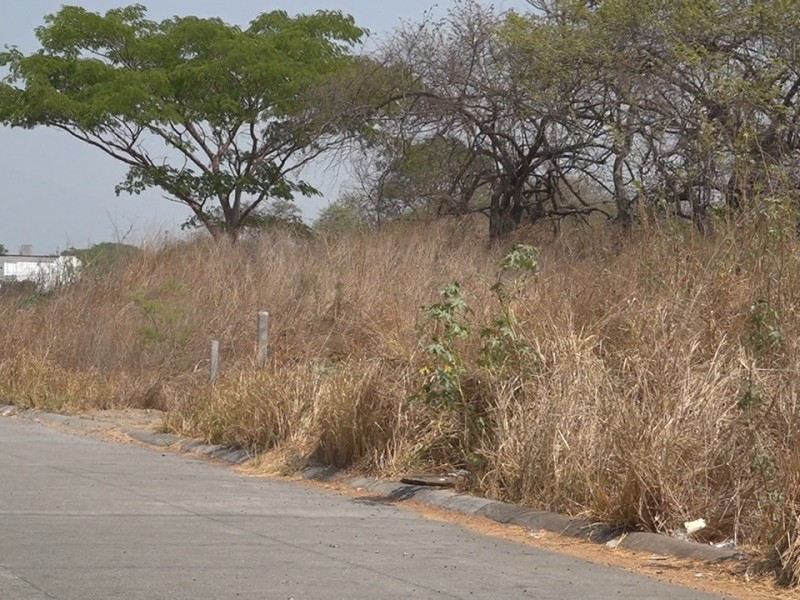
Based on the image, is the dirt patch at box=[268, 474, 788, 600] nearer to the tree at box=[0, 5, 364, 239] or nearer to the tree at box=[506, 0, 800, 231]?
the tree at box=[506, 0, 800, 231]

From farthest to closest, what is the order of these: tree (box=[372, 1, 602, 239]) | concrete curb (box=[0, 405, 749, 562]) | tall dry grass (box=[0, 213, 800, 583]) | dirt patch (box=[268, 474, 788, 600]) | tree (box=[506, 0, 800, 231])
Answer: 1. tree (box=[372, 1, 602, 239])
2. tree (box=[506, 0, 800, 231])
3. tall dry grass (box=[0, 213, 800, 583])
4. concrete curb (box=[0, 405, 749, 562])
5. dirt patch (box=[268, 474, 788, 600])

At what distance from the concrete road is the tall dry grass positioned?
931 millimetres

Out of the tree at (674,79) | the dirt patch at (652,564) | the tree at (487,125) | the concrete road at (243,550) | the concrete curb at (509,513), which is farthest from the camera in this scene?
the tree at (487,125)

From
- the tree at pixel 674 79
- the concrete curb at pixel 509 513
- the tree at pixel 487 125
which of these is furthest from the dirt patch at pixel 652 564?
the tree at pixel 487 125

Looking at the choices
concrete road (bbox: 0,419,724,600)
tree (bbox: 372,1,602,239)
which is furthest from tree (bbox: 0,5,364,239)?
concrete road (bbox: 0,419,724,600)

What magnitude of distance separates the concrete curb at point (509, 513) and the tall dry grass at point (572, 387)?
0.16 meters

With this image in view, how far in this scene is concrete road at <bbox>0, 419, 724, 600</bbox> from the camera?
7.49 meters

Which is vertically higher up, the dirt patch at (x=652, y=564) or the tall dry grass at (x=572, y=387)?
the tall dry grass at (x=572, y=387)

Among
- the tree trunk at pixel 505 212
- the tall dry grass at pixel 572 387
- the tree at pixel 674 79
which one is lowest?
the tall dry grass at pixel 572 387

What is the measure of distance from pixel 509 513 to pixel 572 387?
122 centimetres

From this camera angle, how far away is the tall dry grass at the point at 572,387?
9.47 metres

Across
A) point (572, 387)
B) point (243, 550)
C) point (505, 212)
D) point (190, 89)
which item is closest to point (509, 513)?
point (572, 387)

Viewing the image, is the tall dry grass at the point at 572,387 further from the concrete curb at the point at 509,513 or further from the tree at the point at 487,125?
the tree at the point at 487,125

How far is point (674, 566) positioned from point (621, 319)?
3.95m
